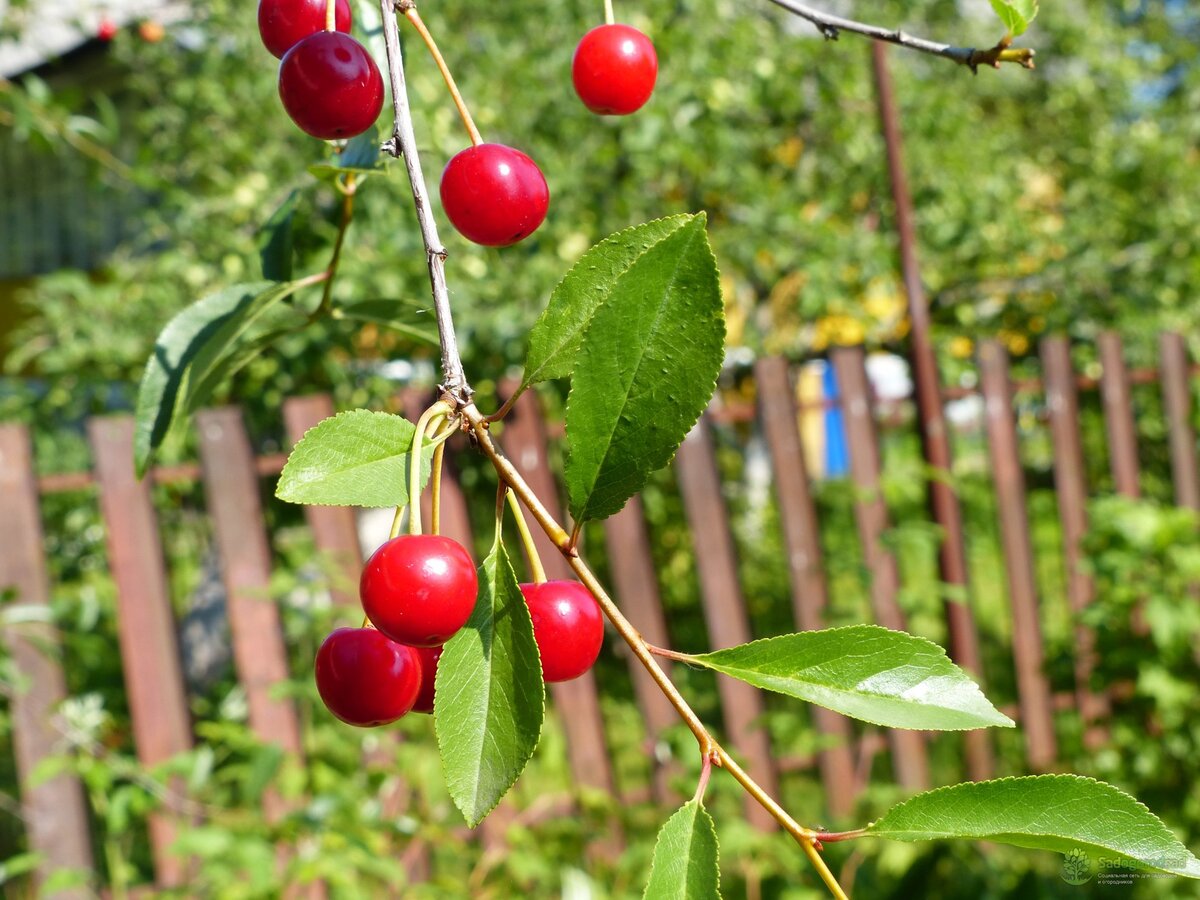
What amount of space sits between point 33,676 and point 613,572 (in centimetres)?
140

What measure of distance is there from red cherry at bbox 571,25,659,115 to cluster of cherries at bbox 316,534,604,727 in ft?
1.27

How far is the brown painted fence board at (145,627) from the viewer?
8.22 feet

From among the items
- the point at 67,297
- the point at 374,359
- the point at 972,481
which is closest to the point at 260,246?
the point at 374,359

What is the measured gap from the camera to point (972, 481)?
22.3 ft

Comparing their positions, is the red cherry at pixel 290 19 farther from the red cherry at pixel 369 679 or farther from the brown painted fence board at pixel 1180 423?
the brown painted fence board at pixel 1180 423

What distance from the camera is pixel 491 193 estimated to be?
0.60 metres

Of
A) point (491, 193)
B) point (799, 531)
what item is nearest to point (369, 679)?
point (491, 193)

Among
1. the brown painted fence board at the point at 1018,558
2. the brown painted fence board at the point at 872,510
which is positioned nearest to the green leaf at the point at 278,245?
the brown painted fence board at the point at 872,510

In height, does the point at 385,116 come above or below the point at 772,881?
above

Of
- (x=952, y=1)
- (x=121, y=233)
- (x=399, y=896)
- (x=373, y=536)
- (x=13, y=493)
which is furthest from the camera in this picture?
(x=121, y=233)

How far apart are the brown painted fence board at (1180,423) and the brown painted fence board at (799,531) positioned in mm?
1602

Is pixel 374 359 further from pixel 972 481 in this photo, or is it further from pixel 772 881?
pixel 972 481

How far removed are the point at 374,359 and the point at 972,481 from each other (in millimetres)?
4570

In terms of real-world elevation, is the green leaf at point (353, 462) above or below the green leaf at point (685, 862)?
above
